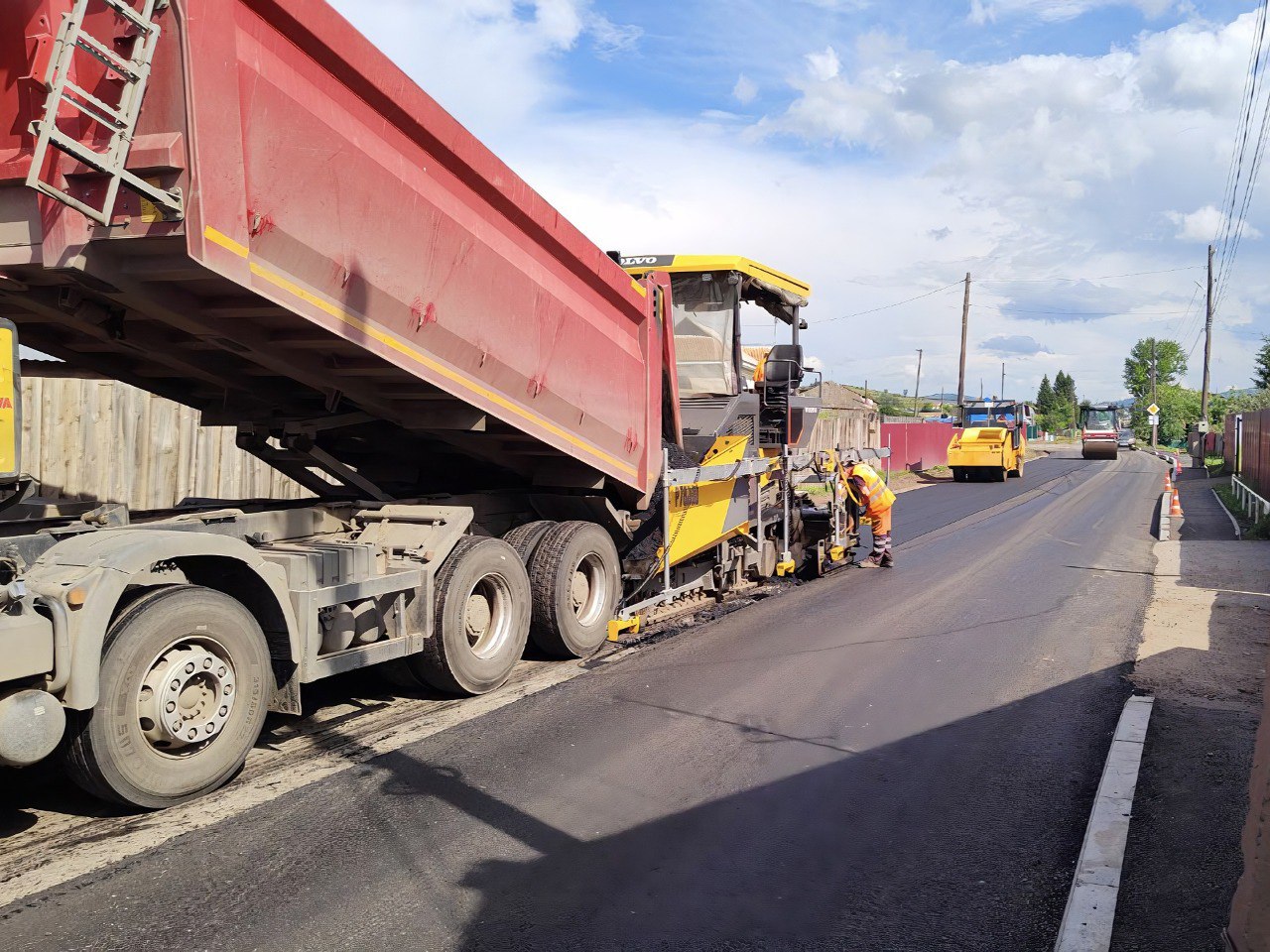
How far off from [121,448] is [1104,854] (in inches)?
327

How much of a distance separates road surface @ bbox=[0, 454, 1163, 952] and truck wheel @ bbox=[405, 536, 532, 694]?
1.31 feet

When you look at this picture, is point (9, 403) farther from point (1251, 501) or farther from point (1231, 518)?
point (1251, 501)

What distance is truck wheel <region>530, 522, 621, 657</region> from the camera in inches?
264

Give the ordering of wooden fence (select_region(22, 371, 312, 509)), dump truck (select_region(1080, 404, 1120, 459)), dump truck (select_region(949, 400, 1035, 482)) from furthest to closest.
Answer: dump truck (select_region(1080, 404, 1120, 459)) < dump truck (select_region(949, 400, 1035, 482)) < wooden fence (select_region(22, 371, 312, 509))

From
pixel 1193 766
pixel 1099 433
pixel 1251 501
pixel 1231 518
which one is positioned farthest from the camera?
pixel 1099 433

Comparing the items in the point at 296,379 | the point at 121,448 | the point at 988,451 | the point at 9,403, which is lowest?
the point at 121,448

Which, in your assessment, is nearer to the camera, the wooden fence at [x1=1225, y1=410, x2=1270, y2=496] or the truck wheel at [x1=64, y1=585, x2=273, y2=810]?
the truck wheel at [x1=64, y1=585, x2=273, y2=810]

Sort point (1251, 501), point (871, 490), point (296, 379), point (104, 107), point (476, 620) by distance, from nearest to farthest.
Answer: point (104, 107) < point (296, 379) < point (476, 620) < point (871, 490) < point (1251, 501)

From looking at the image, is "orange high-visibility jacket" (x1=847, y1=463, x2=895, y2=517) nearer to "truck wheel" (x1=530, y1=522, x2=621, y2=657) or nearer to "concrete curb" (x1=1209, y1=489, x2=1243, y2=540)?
"truck wheel" (x1=530, y1=522, x2=621, y2=657)

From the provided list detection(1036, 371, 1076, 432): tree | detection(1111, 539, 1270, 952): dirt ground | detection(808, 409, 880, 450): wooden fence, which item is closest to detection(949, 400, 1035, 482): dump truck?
detection(808, 409, 880, 450): wooden fence

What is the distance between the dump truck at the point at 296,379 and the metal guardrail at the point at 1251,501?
11474mm

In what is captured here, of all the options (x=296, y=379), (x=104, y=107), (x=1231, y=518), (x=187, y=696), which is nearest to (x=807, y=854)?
(x=187, y=696)

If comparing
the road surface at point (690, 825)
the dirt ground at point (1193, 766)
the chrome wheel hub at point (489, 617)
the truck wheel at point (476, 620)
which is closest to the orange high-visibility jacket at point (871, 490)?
the dirt ground at point (1193, 766)

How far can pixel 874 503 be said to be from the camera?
11.4 m
